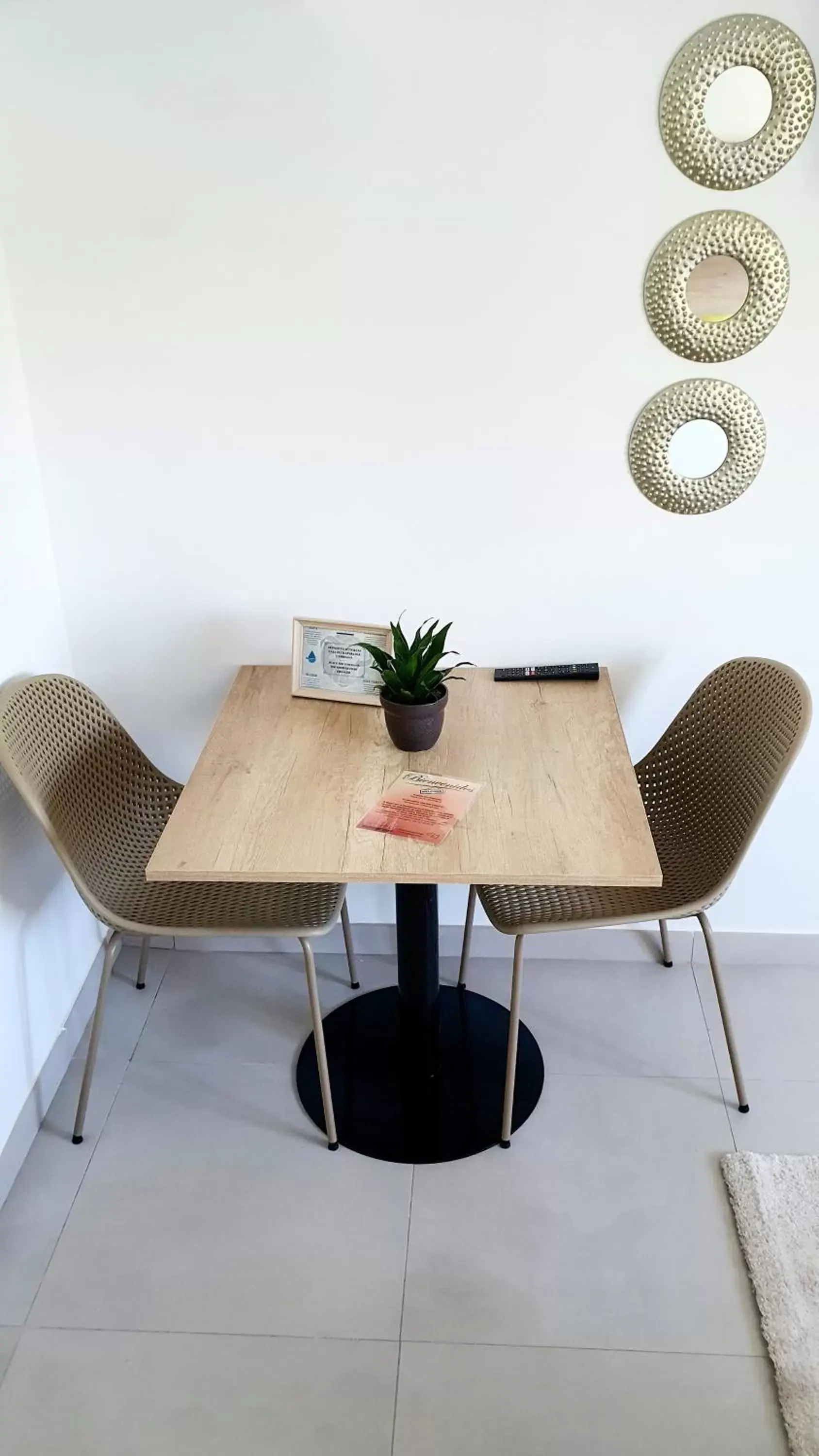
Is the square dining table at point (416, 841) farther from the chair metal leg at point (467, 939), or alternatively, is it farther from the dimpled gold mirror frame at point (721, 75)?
the dimpled gold mirror frame at point (721, 75)

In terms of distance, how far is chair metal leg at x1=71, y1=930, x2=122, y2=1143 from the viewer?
6.14ft

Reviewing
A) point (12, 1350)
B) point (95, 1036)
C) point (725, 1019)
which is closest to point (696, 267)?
point (725, 1019)

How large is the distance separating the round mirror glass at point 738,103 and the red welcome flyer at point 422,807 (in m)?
1.19

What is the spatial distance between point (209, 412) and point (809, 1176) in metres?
1.80

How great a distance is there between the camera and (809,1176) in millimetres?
1818

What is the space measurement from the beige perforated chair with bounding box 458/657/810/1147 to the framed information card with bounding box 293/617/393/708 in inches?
17.8

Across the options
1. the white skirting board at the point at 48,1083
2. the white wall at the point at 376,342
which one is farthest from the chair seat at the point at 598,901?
the white skirting board at the point at 48,1083

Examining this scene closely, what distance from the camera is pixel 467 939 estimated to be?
2.27 metres

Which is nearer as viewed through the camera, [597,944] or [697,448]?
[697,448]

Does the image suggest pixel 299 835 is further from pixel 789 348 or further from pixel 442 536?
pixel 789 348

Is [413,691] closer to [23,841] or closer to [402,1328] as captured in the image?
[23,841]

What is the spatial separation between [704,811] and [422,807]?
2.14 ft

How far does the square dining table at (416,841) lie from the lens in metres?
1.49

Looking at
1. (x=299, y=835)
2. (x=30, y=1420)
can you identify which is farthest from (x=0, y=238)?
(x=30, y=1420)
